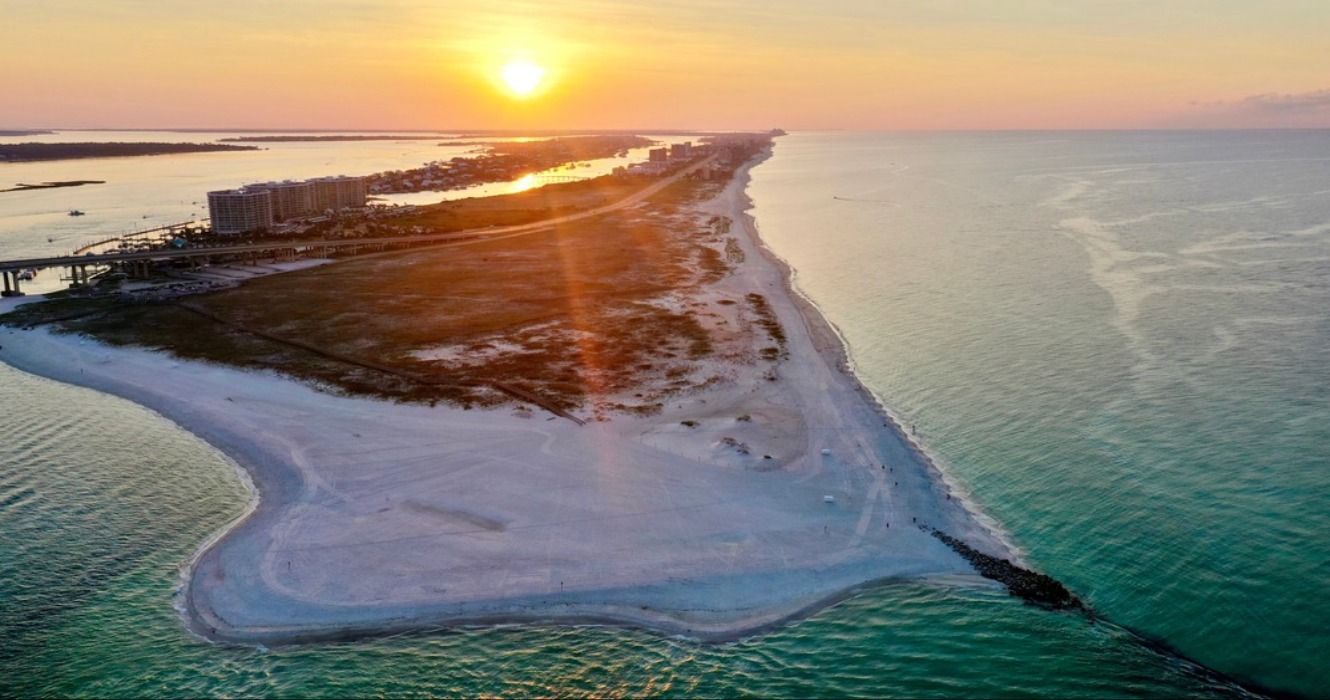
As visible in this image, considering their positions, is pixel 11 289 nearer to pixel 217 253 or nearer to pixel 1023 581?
pixel 217 253

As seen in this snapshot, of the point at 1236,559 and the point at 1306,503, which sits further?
the point at 1306,503

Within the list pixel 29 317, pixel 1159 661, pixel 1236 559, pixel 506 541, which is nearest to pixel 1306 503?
pixel 1236 559

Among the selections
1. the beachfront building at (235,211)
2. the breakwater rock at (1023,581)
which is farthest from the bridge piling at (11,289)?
the breakwater rock at (1023,581)

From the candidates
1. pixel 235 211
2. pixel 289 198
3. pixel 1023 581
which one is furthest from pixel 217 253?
pixel 1023 581

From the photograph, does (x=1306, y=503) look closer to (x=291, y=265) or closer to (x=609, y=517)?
(x=609, y=517)

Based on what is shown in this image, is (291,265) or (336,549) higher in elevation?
(291,265)
